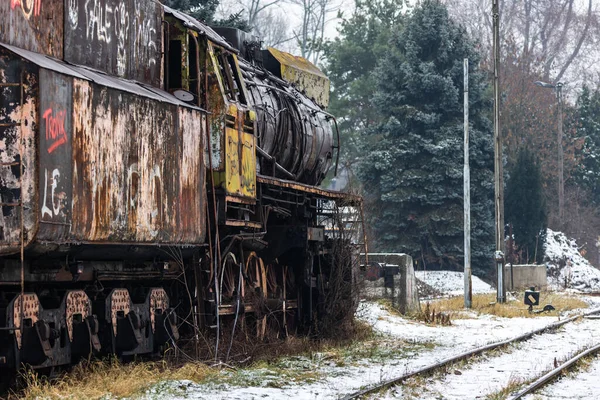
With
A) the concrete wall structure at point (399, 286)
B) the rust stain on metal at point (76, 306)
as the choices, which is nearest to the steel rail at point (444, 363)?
the rust stain on metal at point (76, 306)

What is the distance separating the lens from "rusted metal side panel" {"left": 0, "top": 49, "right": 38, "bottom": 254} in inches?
344

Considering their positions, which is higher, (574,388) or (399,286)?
(399,286)

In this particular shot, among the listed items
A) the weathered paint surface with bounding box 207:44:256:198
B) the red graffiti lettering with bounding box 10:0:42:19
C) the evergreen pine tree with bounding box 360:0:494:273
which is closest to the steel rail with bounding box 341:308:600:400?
the weathered paint surface with bounding box 207:44:256:198

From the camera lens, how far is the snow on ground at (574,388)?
11188 millimetres

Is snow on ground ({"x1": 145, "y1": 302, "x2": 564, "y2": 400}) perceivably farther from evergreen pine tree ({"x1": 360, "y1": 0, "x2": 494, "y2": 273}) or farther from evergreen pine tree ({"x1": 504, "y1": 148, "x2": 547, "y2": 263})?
evergreen pine tree ({"x1": 504, "y1": 148, "x2": 547, "y2": 263})

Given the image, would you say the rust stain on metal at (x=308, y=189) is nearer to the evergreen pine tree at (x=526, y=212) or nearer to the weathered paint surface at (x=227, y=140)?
the weathered paint surface at (x=227, y=140)

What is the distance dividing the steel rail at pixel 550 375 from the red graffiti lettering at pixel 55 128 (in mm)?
5101

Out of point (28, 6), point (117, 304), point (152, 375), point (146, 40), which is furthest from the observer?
point (146, 40)

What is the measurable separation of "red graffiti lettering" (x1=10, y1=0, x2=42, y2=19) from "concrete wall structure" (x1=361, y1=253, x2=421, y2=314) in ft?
47.7

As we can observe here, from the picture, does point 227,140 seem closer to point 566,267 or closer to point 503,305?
point 503,305

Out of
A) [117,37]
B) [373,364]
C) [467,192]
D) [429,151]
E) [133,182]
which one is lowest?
[373,364]

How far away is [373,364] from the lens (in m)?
13.8

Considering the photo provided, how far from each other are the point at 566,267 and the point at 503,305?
18109 mm

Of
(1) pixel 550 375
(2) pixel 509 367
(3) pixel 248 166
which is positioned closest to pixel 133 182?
(3) pixel 248 166
